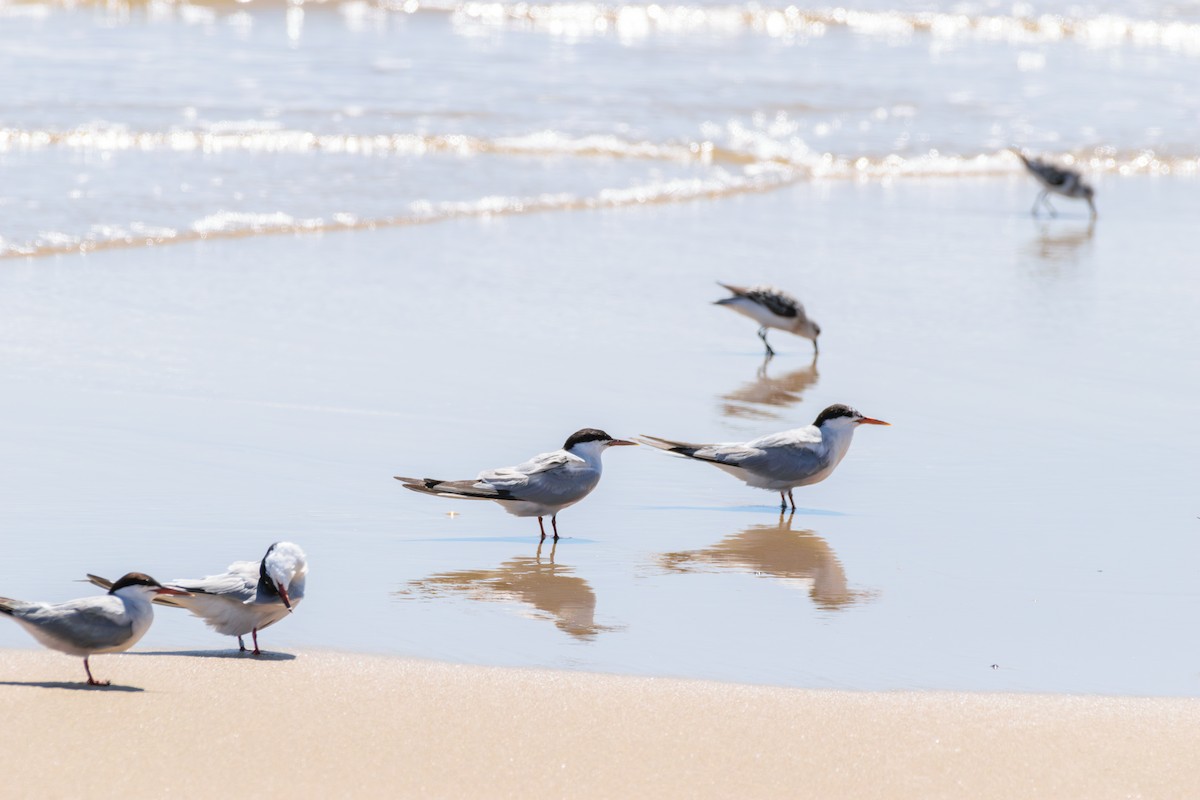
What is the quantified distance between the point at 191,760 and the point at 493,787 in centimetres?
78

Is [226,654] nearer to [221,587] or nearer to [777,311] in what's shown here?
[221,587]

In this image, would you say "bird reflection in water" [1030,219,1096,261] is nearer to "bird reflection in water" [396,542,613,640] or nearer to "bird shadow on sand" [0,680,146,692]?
"bird reflection in water" [396,542,613,640]

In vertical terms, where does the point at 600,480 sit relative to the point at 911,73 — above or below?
below

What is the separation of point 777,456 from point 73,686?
330cm

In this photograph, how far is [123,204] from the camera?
12.8 m

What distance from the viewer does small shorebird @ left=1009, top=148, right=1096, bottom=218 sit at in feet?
48.8

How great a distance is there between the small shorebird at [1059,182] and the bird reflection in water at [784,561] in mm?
8991

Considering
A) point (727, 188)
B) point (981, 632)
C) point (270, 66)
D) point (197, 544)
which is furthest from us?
point (270, 66)

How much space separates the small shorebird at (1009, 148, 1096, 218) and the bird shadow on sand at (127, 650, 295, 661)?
11254 millimetres

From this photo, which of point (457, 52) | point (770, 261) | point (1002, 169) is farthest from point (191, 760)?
point (457, 52)

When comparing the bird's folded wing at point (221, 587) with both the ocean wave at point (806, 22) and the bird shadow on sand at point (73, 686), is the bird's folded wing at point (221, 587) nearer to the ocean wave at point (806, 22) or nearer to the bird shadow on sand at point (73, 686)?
the bird shadow on sand at point (73, 686)

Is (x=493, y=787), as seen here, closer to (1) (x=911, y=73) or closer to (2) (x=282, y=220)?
(2) (x=282, y=220)

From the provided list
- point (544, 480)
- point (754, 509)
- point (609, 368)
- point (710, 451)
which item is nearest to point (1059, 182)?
point (609, 368)

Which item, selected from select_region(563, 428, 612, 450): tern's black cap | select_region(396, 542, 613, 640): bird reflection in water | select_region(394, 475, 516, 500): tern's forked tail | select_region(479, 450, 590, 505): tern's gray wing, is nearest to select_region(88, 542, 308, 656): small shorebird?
select_region(396, 542, 613, 640): bird reflection in water
